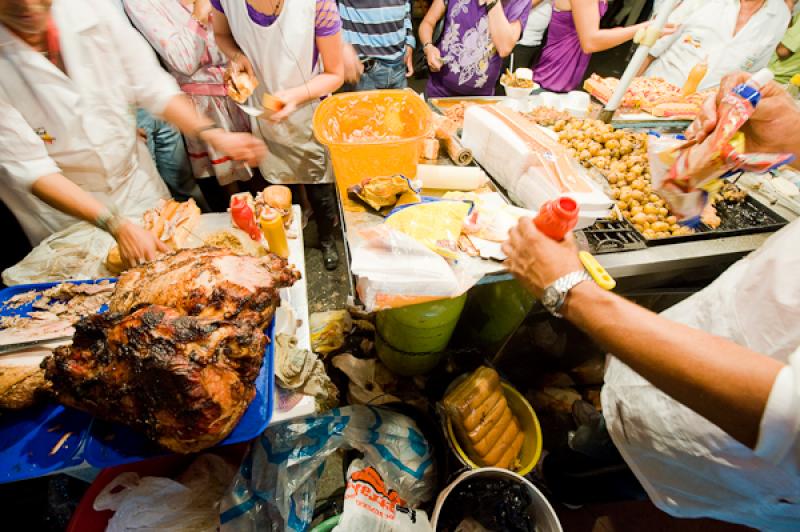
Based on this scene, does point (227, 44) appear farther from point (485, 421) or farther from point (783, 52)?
point (783, 52)

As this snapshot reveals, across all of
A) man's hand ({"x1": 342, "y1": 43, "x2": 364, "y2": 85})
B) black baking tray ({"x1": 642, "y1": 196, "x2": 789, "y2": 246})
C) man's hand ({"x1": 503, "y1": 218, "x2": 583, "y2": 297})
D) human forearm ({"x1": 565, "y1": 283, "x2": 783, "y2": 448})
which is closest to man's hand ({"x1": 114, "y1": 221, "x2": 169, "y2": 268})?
man's hand ({"x1": 503, "y1": 218, "x2": 583, "y2": 297})

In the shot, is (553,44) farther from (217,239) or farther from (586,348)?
(217,239)

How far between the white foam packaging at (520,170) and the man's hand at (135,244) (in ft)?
6.46

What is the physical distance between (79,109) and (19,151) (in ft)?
1.22

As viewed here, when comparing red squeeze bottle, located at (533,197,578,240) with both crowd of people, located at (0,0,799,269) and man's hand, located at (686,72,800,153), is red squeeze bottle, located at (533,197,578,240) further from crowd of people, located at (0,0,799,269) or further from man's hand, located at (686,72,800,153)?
crowd of people, located at (0,0,799,269)

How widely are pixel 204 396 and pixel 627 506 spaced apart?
2.92 meters

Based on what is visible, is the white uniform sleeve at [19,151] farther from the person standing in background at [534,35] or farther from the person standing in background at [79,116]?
the person standing in background at [534,35]

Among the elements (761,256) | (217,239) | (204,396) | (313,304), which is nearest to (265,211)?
(217,239)

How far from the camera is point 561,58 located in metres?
3.74

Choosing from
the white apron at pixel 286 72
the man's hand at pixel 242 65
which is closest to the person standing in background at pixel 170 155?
the white apron at pixel 286 72

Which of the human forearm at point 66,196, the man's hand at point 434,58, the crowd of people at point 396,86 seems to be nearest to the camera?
the crowd of people at point 396,86

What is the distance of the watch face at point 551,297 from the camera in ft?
3.58

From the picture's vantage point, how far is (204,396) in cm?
98

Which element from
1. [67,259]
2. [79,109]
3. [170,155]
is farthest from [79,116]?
[170,155]
